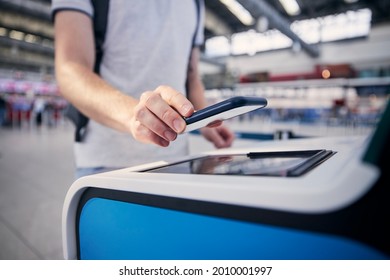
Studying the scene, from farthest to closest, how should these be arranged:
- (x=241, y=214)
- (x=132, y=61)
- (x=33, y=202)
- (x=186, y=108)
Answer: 1. (x=33, y=202)
2. (x=132, y=61)
3. (x=186, y=108)
4. (x=241, y=214)

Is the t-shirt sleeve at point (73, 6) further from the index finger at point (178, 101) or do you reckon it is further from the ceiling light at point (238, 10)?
the ceiling light at point (238, 10)

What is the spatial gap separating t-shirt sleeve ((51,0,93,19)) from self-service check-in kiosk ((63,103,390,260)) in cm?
49

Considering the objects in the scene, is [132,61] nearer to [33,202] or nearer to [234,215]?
[234,215]

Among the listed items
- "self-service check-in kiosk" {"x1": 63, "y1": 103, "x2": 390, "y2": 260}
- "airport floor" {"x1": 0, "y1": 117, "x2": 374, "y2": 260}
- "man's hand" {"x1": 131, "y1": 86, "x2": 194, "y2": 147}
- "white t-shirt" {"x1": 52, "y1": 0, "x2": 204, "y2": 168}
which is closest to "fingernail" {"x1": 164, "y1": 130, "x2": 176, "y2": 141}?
"man's hand" {"x1": 131, "y1": 86, "x2": 194, "y2": 147}

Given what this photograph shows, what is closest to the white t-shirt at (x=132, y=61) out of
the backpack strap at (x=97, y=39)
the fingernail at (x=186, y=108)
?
the backpack strap at (x=97, y=39)

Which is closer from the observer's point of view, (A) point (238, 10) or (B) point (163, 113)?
(B) point (163, 113)

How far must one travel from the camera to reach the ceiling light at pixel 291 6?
8059mm

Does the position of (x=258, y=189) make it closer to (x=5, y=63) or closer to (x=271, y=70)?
(x=271, y=70)

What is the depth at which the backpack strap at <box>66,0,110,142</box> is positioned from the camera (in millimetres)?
690

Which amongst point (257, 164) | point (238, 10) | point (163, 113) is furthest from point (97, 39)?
point (238, 10)

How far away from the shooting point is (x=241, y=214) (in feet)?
0.84

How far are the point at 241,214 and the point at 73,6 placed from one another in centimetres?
66

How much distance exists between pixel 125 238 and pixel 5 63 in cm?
1853

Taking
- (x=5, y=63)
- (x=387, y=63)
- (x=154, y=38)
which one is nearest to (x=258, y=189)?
(x=154, y=38)
